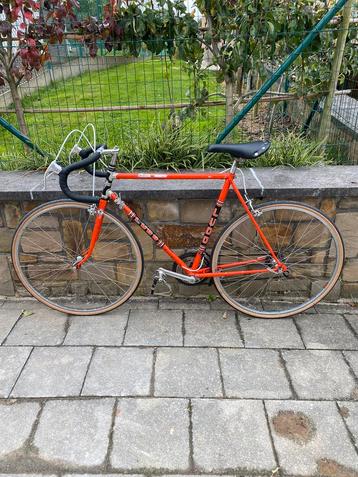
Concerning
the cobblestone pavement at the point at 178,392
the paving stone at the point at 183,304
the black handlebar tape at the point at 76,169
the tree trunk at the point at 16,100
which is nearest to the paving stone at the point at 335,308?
the cobblestone pavement at the point at 178,392

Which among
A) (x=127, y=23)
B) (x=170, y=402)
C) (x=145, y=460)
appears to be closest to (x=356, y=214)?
(x=170, y=402)

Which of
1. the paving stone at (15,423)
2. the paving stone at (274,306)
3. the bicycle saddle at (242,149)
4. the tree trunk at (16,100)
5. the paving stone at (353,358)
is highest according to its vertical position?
the tree trunk at (16,100)

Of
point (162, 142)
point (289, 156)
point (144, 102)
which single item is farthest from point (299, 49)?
point (144, 102)

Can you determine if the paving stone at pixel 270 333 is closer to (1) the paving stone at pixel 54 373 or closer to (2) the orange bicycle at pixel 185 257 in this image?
(2) the orange bicycle at pixel 185 257

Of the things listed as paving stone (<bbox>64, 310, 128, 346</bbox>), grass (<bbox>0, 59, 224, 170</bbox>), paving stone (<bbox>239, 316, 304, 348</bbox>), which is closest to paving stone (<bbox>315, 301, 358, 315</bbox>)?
paving stone (<bbox>239, 316, 304, 348</bbox>)

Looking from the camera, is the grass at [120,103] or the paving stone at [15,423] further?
the grass at [120,103]

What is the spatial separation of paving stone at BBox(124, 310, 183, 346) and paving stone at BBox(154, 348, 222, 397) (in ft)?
0.32

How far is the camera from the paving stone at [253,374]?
7.26 ft

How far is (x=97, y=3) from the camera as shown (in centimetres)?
318

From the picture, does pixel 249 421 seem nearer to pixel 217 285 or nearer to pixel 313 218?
pixel 217 285

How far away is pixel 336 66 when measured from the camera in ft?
11.1

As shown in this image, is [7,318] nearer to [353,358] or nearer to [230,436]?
[230,436]

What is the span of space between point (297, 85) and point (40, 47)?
221cm

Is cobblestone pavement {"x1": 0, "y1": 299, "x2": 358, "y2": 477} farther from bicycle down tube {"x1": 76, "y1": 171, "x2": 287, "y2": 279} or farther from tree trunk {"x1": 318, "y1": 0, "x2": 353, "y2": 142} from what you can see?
tree trunk {"x1": 318, "y1": 0, "x2": 353, "y2": 142}
